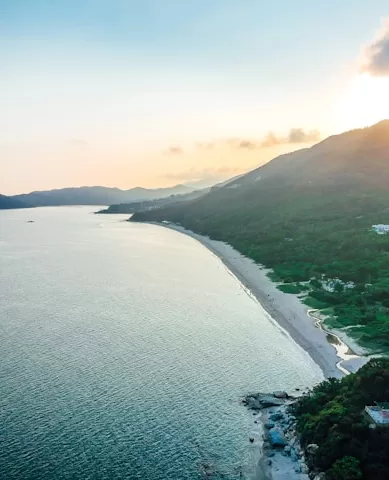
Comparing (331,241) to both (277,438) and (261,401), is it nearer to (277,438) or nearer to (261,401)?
(261,401)

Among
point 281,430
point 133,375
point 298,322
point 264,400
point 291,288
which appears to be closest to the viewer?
point 281,430

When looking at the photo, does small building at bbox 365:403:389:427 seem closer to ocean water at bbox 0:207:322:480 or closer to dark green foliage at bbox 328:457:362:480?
dark green foliage at bbox 328:457:362:480

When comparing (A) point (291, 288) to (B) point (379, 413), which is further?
(A) point (291, 288)

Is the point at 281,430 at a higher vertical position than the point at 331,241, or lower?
lower

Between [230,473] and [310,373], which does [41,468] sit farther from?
[310,373]

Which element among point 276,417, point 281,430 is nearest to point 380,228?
point 276,417

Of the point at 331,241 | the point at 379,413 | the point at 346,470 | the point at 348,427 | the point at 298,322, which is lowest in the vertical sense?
the point at 298,322

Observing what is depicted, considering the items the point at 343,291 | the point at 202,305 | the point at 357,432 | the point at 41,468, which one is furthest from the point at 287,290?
the point at 41,468

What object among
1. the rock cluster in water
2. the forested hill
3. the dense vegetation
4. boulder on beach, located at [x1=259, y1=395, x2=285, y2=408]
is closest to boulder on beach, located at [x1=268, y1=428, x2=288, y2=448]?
the rock cluster in water
